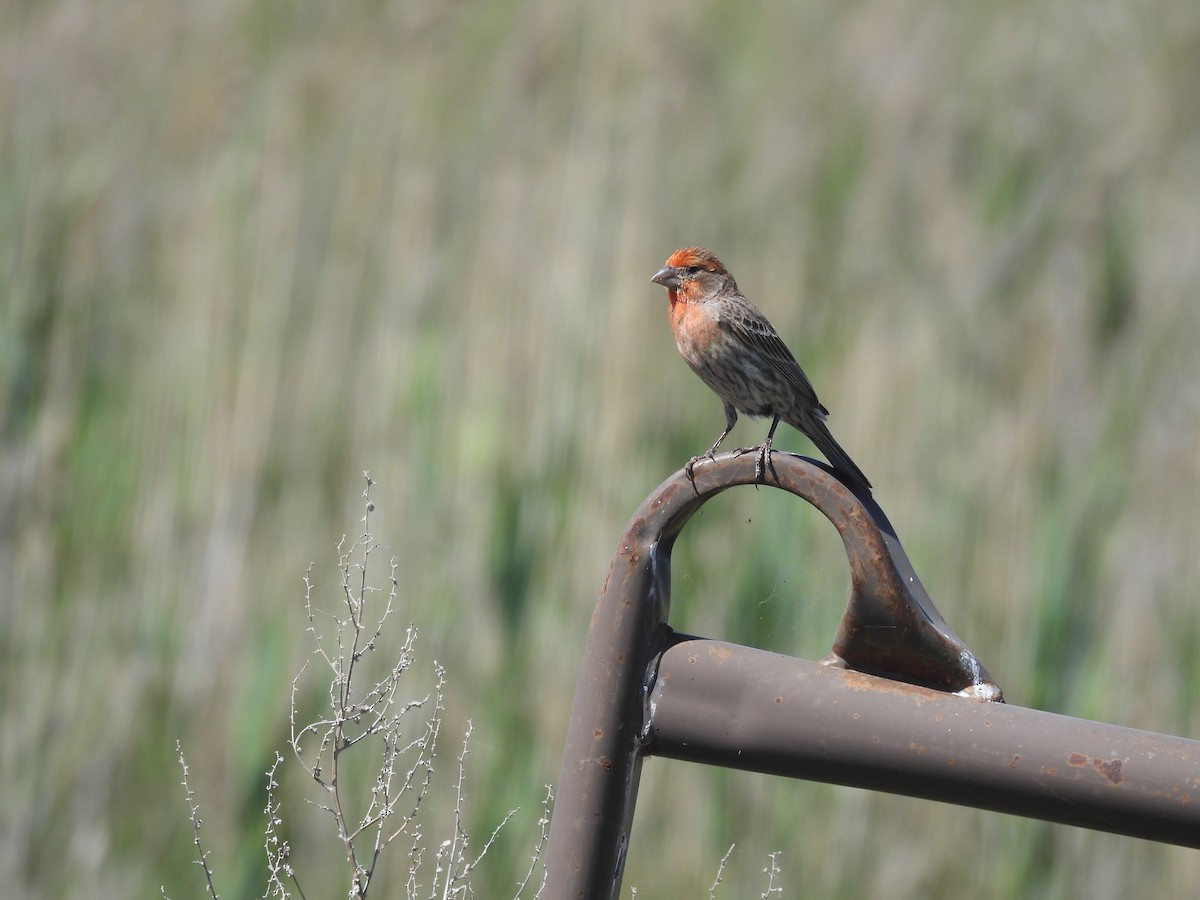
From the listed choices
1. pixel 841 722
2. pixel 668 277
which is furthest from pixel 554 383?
pixel 841 722

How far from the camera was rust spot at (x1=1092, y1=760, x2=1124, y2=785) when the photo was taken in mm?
1455

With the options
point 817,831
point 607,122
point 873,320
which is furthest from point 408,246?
point 817,831

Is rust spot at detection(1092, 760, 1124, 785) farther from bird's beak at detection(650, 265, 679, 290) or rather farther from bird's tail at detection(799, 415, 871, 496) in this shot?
bird's beak at detection(650, 265, 679, 290)

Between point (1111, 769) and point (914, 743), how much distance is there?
0.66ft

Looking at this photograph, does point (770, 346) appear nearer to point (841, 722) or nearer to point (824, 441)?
point (824, 441)

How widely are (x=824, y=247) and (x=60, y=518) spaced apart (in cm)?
219

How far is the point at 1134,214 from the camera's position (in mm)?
Answer: 3855

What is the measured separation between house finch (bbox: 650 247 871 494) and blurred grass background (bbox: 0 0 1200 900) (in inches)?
12.7

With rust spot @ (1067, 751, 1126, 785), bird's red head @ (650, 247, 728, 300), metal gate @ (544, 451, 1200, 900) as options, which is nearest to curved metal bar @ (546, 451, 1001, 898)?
metal gate @ (544, 451, 1200, 900)

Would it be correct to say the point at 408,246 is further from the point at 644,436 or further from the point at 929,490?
the point at 929,490

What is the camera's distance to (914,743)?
1.54 metres

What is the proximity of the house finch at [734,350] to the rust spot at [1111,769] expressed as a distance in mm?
1760

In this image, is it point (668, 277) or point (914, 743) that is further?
point (668, 277)

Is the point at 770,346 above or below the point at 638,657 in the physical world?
above
